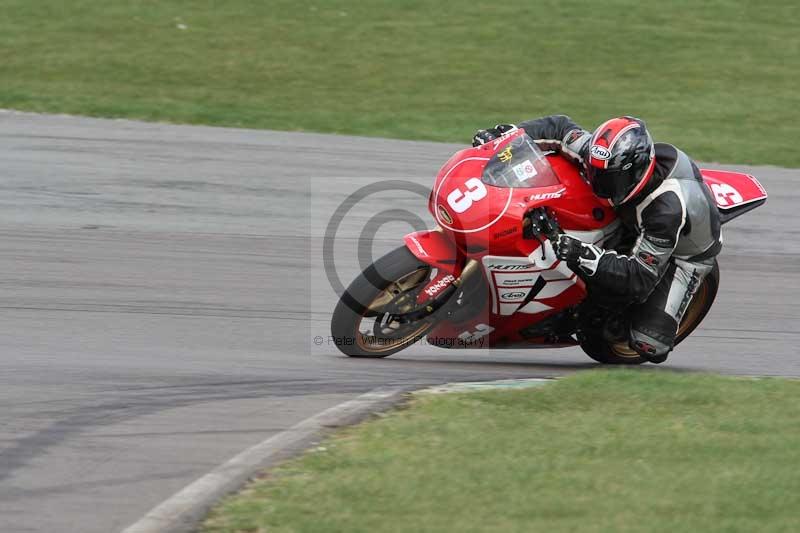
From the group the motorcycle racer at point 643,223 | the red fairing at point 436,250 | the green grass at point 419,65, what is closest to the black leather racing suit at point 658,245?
the motorcycle racer at point 643,223

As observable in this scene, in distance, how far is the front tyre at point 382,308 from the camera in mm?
6105

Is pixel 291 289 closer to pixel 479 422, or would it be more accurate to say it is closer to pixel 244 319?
pixel 244 319

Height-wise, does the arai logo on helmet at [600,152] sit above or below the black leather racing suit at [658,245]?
above

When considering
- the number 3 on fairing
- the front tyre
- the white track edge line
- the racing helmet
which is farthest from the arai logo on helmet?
the white track edge line

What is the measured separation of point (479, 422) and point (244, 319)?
8.86ft

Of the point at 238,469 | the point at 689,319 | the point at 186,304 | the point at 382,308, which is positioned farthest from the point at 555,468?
the point at 186,304

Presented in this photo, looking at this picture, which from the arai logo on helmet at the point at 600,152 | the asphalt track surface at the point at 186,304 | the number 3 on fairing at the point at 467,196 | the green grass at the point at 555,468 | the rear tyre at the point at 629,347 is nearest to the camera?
the green grass at the point at 555,468

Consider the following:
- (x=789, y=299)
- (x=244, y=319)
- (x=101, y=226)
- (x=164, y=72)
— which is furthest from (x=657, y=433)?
(x=164, y=72)

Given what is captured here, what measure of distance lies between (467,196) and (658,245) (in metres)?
1.07

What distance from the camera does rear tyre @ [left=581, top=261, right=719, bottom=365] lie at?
6902 millimetres

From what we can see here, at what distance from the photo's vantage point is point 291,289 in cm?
812

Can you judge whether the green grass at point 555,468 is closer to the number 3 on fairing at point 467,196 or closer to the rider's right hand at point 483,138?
the number 3 on fairing at point 467,196

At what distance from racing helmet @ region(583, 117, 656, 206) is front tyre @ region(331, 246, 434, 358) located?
101cm

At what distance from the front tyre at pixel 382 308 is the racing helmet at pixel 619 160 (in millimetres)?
1006
